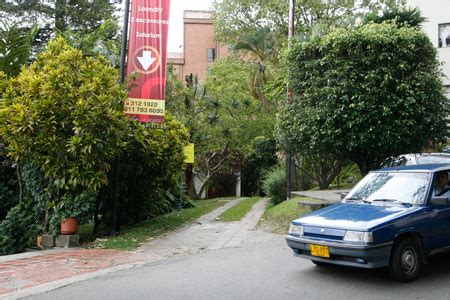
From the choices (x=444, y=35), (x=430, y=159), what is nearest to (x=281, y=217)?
(x=430, y=159)

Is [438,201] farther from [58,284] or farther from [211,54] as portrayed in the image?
[211,54]

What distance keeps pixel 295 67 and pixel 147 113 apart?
443 centimetres

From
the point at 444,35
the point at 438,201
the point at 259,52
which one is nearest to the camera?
the point at 438,201

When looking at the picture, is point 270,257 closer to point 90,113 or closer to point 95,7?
point 90,113

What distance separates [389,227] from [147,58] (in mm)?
7487

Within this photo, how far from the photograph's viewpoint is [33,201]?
12.4 m

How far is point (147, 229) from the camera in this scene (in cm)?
1263

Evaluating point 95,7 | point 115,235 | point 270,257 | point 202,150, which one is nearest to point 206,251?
point 270,257

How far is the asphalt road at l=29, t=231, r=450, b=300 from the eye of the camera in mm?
6301

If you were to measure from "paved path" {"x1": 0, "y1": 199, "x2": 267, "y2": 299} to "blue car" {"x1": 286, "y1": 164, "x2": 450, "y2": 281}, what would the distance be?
335 cm

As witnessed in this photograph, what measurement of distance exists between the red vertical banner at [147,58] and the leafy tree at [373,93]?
3853mm

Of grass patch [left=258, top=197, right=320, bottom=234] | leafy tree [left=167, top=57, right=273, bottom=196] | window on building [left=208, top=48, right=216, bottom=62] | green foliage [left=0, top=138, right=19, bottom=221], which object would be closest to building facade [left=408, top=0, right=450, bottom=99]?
leafy tree [left=167, top=57, right=273, bottom=196]

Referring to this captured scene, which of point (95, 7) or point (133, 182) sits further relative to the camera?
point (95, 7)

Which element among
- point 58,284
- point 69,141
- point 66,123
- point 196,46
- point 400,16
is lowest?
point 58,284
